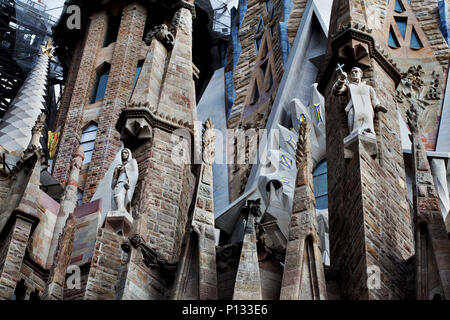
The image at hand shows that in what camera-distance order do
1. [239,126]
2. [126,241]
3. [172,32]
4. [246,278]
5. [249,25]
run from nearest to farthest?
[246,278], [126,241], [172,32], [239,126], [249,25]

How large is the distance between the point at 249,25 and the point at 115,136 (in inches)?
272

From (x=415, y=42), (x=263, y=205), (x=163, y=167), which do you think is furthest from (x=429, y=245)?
(x=415, y=42)

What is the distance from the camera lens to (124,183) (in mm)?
15047

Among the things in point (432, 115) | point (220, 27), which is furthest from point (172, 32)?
point (220, 27)

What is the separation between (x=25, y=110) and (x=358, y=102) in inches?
782

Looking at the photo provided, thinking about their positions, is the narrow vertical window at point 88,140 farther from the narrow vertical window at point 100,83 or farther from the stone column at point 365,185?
the stone column at point 365,185

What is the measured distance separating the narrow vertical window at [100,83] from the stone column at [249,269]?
21265 mm

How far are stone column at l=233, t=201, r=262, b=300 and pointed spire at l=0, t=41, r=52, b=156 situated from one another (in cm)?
1503

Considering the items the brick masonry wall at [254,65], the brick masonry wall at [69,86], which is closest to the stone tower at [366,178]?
the brick masonry wall at [254,65]

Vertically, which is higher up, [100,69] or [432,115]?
[100,69]

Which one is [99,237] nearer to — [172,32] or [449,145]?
[172,32]

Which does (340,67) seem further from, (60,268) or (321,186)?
(321,186)

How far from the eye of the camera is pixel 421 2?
2667 cm

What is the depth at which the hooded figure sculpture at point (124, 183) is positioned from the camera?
14969 millimetres
